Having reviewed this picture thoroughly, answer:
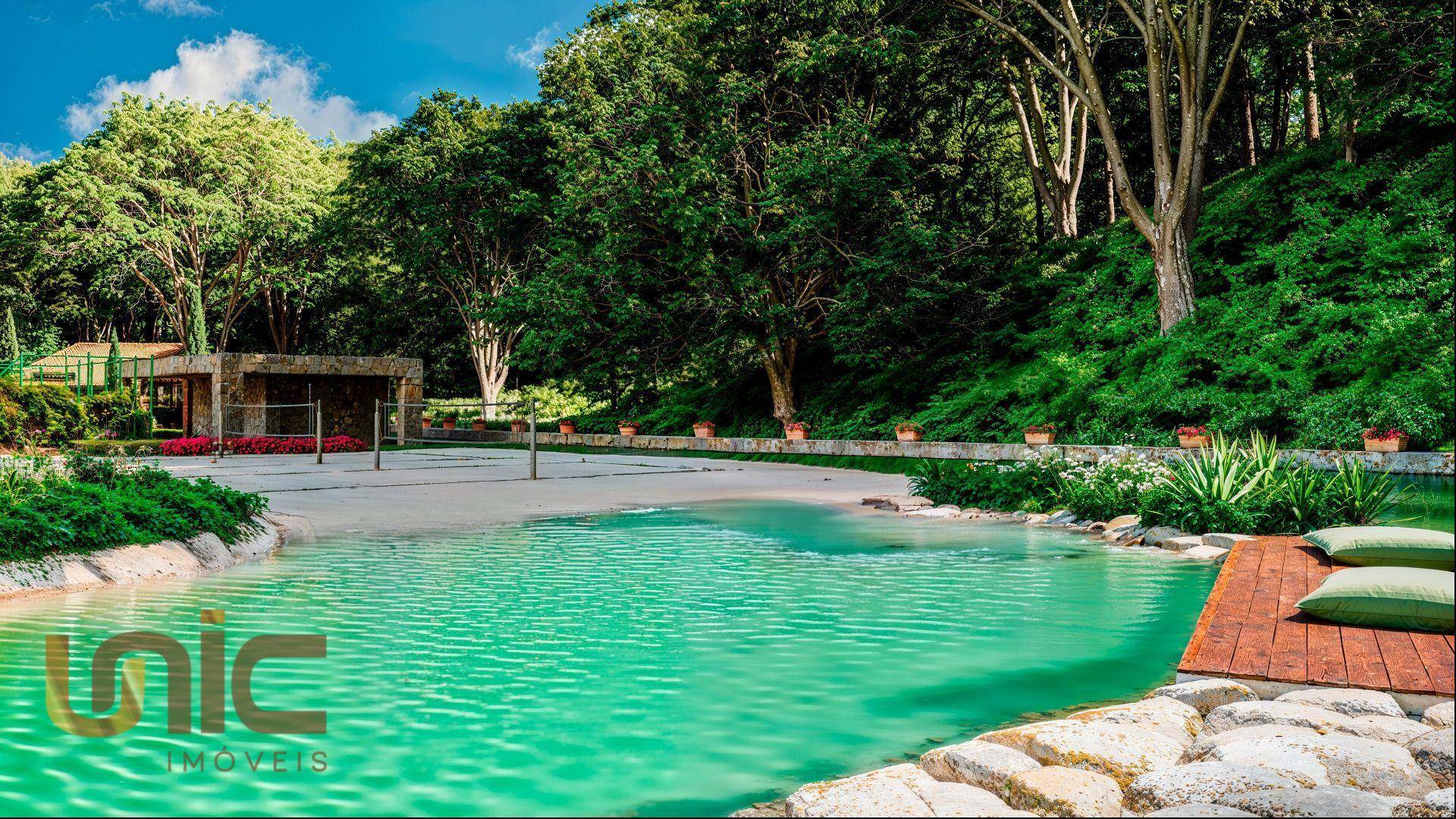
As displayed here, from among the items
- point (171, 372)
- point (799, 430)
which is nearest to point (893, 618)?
point (799, 430)

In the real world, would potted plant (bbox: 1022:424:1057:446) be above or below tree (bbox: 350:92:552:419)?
below

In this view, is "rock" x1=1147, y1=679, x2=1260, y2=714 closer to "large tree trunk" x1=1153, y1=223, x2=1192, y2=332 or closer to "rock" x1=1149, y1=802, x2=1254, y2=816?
"rock" x1=1149, y1=802, x2=1254, y2=816

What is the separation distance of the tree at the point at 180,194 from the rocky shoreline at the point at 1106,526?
31.6 metres

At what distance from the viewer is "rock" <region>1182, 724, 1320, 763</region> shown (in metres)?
3.52

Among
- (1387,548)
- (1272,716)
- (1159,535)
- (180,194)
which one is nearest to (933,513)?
(1159,535)

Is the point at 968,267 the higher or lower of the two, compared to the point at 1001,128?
lower

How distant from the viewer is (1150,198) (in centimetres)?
2983

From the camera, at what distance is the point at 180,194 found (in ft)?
117

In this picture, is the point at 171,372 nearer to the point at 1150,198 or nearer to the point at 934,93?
the point at 934,93

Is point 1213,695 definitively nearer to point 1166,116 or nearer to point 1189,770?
point 1189,770

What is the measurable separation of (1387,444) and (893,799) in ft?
40.2

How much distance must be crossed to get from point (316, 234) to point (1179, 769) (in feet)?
126

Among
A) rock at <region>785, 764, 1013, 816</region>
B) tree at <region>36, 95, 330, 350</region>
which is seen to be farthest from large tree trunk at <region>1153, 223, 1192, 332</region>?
tree at <region>36, 95, 330, 350</region>

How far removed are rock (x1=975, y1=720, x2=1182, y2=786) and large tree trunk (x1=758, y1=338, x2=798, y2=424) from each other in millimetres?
19947
